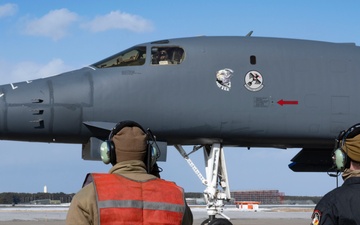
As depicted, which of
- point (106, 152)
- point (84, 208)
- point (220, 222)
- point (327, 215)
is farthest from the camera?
point (220, 222)

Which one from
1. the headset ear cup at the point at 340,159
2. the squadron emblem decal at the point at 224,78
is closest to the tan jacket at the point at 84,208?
the headset ear cup at the point at 340,159

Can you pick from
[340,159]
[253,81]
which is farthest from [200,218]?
[340,159]

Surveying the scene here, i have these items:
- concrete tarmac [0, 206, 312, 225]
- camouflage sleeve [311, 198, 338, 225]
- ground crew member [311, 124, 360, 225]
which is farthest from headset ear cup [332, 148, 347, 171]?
concrete tarmac [0, 206, 312, 225]

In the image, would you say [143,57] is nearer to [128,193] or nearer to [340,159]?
[340,159]

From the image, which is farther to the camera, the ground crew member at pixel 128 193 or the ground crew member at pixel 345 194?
the ground crew member at pixel 345 194

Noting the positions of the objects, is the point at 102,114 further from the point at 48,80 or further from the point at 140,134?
the point at 140,134

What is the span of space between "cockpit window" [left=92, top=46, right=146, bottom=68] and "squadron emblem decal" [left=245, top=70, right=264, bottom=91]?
2100mm

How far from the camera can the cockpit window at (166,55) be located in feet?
46.5

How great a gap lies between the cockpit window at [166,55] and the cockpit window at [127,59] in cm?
22

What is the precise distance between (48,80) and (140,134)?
387 inches

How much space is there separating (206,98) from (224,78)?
560 mm

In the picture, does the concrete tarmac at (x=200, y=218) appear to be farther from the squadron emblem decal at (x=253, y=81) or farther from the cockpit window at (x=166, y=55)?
the cockpit window at (x=166, y=55)

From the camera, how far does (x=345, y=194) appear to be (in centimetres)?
427

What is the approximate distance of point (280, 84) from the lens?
1433 cm
